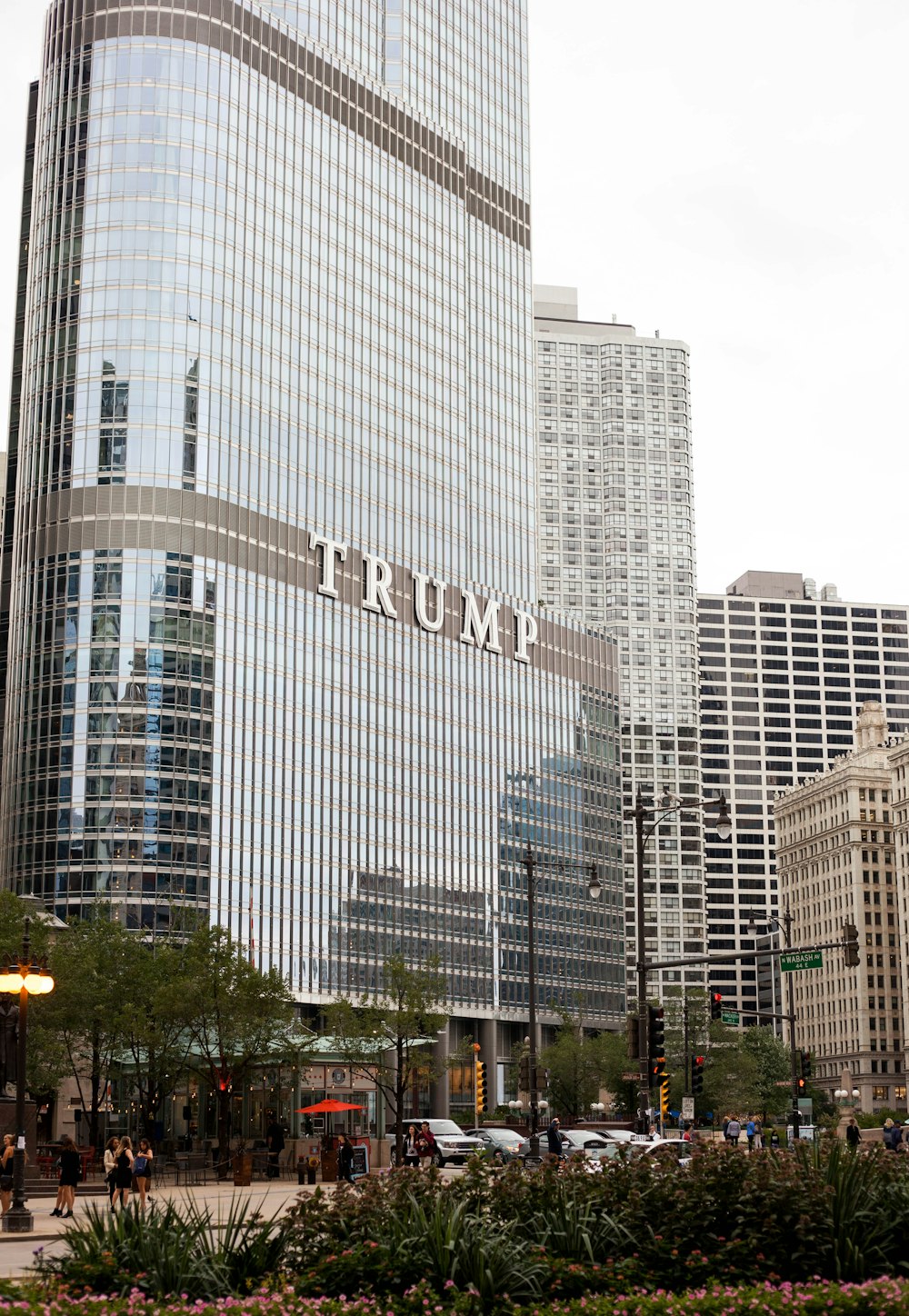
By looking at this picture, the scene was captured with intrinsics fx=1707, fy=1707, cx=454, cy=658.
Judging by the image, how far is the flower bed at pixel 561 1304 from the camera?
14.6m

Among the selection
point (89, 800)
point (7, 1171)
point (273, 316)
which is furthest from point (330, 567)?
point (7, 1171)

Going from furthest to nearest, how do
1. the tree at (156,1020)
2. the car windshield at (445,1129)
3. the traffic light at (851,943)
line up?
the tree at (156,1020)
the car windshield at (445,1129)
the traffic light at (851,943)

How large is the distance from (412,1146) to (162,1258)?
158 feet

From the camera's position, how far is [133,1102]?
110 metres

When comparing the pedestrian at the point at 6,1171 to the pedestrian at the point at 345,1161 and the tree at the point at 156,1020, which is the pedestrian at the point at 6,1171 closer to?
the pedestrian at the point at 345,1161

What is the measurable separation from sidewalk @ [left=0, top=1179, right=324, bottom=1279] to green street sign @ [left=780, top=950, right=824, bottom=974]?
17167 millimetres

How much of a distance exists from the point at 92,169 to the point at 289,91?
21.0 metres

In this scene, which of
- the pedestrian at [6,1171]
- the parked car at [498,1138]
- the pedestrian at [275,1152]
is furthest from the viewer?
the parked car at [498,1138]

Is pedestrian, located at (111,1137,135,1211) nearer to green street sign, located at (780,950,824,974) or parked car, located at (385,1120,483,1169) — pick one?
parked car, located at (385,1120,483,1169)

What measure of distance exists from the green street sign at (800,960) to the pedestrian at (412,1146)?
13.5 meters

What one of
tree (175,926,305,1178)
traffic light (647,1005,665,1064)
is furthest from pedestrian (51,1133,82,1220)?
tree (175,926,305,1178)

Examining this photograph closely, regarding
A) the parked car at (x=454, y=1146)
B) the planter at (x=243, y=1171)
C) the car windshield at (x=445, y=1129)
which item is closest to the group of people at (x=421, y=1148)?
the parked car at (x=454, y=1146)

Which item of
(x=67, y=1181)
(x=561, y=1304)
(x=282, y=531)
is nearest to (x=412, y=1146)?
(x=67, y=1181)

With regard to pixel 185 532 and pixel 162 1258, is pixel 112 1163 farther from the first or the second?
pixel 185 532
